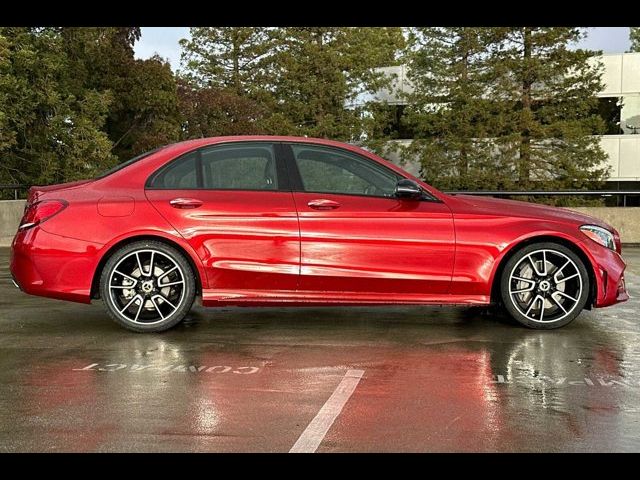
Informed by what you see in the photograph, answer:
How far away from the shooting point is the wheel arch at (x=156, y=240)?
7520 mm

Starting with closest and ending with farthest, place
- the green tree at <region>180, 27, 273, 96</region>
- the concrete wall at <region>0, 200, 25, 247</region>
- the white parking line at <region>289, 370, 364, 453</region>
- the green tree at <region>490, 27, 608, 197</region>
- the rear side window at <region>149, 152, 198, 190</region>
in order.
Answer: the white parking line at <region>289, 370, 364, 453</region>
the rear side window at <region>149, 152, 198, 190</region>
the concrete wall at <region>0, 200, 25, 247</region>
the green tree at <region>490, 27, 608, 197</region>
the green tree at <region>180, 27, 273, 96</region>

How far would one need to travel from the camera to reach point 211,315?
8594mm

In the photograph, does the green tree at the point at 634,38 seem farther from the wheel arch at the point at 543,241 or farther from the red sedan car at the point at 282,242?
the red sedan car at the point at 282,242

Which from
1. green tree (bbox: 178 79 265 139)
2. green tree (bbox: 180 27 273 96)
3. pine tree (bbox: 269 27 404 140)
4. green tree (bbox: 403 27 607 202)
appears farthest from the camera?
green tree (bbox: 180 27 273 96)

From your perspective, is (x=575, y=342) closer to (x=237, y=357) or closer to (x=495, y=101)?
(x=237, y=357)

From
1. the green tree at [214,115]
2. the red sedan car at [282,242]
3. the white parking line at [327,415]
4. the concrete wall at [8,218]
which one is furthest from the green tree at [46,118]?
the white parking line at [327,415]

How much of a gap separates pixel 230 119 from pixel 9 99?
12039mm

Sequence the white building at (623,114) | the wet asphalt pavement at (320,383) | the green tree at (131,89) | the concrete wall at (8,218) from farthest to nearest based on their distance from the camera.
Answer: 1. the white building at (623,114)
2. the green tree at (131,89)
3. the concrete wall at (8,218)
4. the wet asphalt pavement at (320,383)

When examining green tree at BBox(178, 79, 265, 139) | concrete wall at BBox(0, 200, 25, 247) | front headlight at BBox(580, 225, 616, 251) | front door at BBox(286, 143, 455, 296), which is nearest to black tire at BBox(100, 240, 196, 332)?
front door at BBox(286, 143, 455, 296)

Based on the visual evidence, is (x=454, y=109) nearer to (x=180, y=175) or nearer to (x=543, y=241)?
(x=543, y=241)

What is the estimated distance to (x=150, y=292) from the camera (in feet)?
24.9

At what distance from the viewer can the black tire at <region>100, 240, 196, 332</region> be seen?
7539mm

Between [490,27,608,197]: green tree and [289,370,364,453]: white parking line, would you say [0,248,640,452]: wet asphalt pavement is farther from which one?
[490,27,608,197]: green tree

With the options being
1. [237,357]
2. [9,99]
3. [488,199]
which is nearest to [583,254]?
[488,199]
